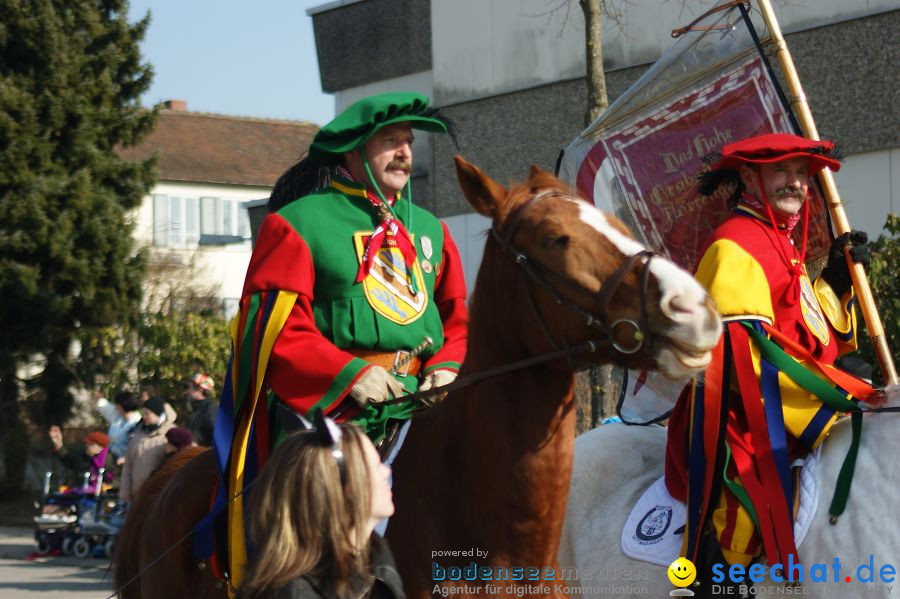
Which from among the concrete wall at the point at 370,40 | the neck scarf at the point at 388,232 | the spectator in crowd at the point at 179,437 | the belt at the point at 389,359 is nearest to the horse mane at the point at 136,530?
the belt at the point at 389,359

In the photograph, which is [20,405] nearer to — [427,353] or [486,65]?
[486,65]

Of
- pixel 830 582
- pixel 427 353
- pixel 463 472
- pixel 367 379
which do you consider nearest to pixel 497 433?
pixel 463 472

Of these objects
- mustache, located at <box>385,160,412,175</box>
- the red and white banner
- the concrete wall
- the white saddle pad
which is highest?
the concrete wall

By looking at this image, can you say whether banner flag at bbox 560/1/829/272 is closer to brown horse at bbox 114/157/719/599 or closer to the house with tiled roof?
brown horse at bbox 114/157/719/599

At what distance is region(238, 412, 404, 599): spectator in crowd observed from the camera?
9.70 ft

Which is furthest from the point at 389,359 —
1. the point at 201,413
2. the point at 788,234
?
the point at 201,413

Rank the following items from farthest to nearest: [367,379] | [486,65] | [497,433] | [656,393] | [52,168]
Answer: [52,168]
[486,65]
[656,393]
[367,379]
[497,433]

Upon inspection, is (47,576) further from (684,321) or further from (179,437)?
(684,321)

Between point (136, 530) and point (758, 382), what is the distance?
2569mm

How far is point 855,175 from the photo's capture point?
1246 cm

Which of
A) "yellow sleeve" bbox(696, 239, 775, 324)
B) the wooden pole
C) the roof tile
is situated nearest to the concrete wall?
the wooden pole

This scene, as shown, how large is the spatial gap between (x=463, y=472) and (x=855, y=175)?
10.0 m

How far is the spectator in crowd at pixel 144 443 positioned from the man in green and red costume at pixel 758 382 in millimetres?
7759

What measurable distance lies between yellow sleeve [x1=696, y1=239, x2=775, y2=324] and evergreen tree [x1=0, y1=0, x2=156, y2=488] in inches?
748
